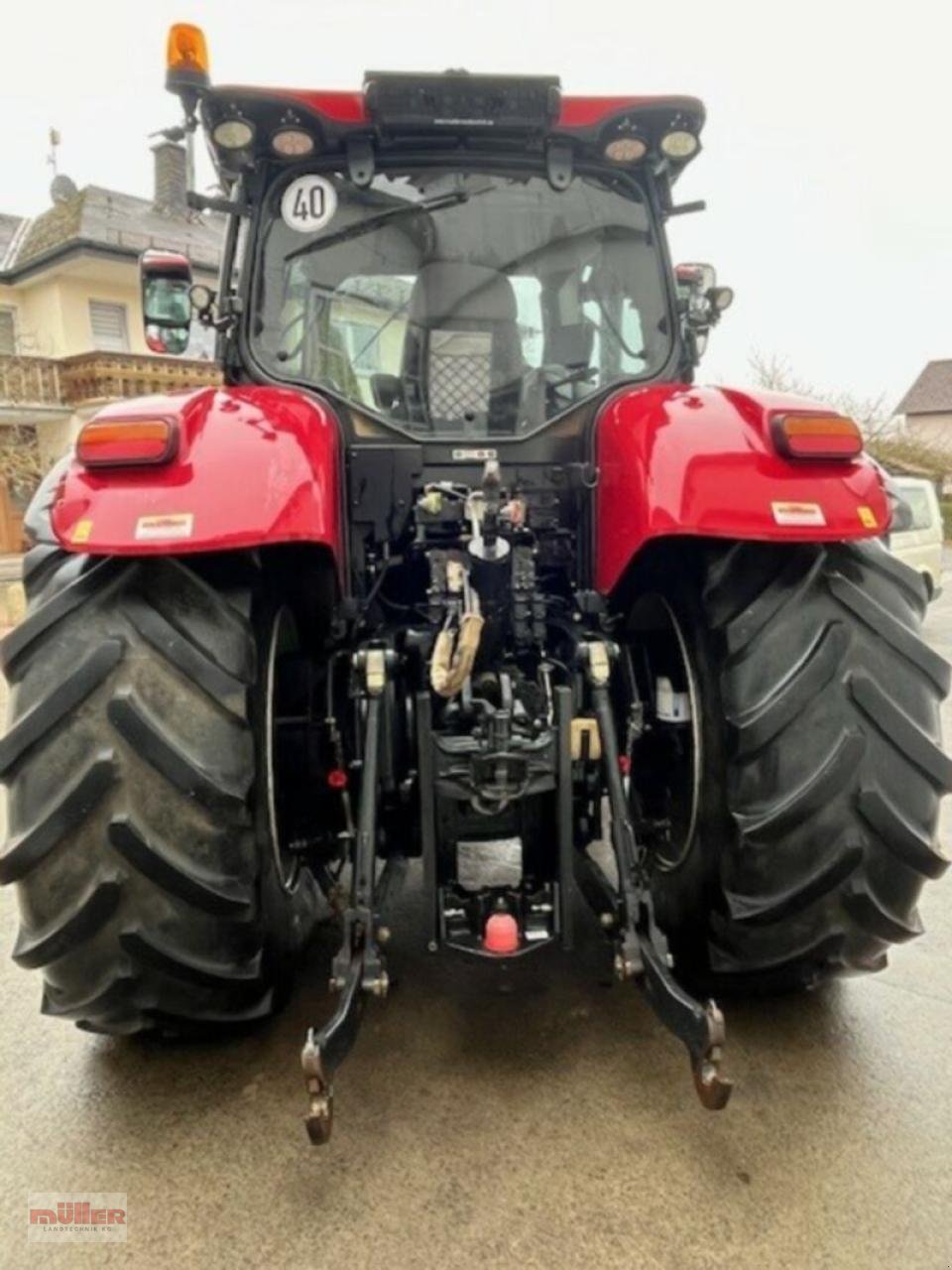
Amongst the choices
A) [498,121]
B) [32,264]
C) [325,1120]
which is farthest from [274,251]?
[32,264]

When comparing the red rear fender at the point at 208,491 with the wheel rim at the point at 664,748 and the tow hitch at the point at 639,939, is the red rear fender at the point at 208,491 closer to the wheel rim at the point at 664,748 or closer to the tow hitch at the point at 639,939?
the tow hitch at the point at 639,939

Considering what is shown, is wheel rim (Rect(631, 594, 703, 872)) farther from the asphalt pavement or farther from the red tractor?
the asphalt pavement

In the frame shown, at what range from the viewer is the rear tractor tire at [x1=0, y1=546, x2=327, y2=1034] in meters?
1.65

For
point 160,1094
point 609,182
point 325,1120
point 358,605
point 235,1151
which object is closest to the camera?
point 325,1120

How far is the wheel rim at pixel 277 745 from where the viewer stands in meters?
1.99

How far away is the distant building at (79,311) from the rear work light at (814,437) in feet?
52.1

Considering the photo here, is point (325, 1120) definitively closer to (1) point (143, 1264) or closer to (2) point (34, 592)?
(1) point (143, 1264)

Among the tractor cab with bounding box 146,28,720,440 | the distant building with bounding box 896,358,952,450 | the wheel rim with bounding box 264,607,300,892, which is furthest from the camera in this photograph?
the distant building with bounding box 896,358,952,450

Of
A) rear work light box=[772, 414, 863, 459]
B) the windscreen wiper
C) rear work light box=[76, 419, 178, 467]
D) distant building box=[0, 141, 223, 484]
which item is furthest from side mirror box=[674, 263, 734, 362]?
distant building box=[0, 141, 223, 484]

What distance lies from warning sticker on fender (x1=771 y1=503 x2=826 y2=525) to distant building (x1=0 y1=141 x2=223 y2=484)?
1595 cm

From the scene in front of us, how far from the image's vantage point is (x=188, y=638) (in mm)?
1722

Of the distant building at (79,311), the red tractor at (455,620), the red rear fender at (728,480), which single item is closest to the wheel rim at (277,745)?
the red tractor at (455,620)

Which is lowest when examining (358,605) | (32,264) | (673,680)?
(673,680)

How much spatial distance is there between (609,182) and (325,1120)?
2.46 m
